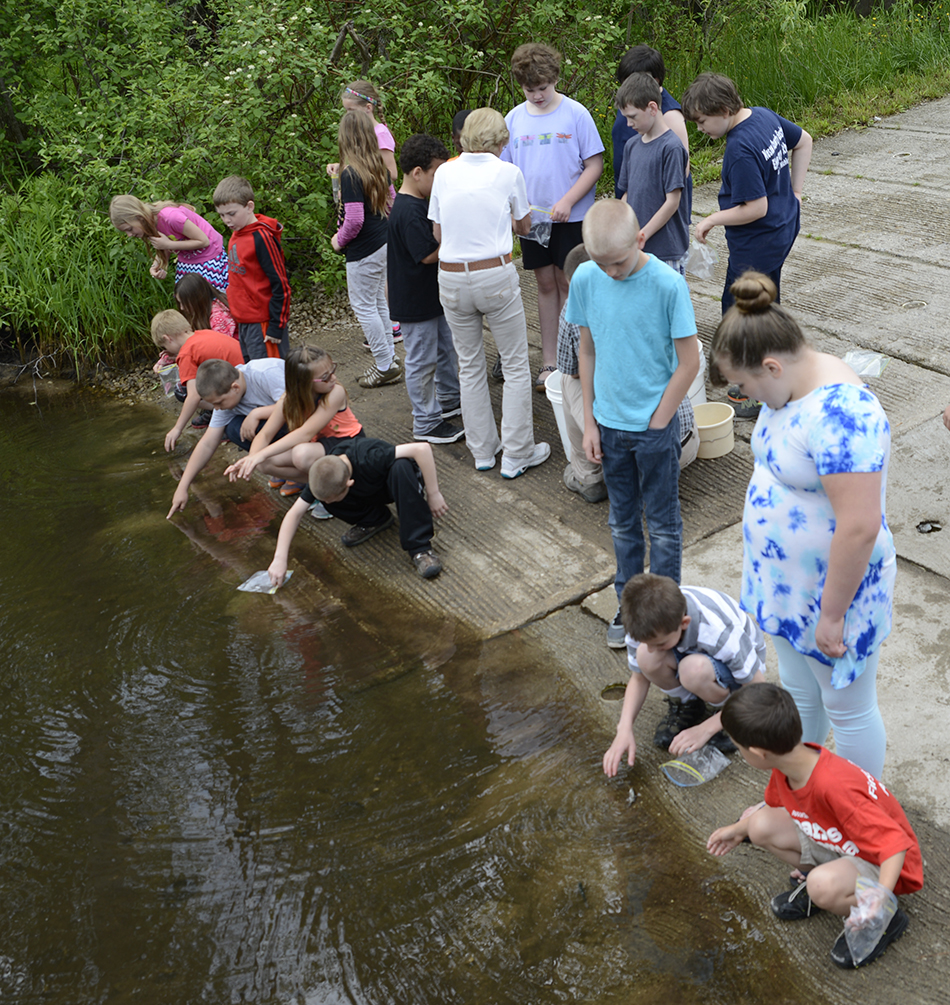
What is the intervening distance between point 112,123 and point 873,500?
7.57m

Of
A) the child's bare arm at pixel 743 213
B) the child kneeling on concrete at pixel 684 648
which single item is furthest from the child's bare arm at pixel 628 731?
the child's bare arm at pixel 743 213

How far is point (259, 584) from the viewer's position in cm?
475

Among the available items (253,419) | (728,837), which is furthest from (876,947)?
(253,419)

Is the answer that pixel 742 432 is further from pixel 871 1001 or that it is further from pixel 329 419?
pixel 871 1001

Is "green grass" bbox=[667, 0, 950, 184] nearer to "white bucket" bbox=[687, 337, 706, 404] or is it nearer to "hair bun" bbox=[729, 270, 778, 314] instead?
"white bucket" bbox=[687, 337, 706, 404]

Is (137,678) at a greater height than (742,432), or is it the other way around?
(742,432)

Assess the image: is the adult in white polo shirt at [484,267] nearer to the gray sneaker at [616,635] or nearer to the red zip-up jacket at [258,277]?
the red zip-up jacket at [258,277]

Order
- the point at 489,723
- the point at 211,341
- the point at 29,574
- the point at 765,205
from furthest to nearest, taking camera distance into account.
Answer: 1. the point at 211,341
2. the point at 29,574
3. the point at 765,205
4. the point at 489,723

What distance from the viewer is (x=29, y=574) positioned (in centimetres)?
511

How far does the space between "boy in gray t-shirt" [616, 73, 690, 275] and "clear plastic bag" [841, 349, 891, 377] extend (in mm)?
1081

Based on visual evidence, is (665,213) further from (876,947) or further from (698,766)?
(876,947)

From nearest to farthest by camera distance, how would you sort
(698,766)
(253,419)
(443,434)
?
(698,766) < (253,419) < (443,434)

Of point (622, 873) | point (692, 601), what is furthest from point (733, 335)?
point (622, 873)

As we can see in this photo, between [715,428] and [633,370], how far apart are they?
1541 millimetres
